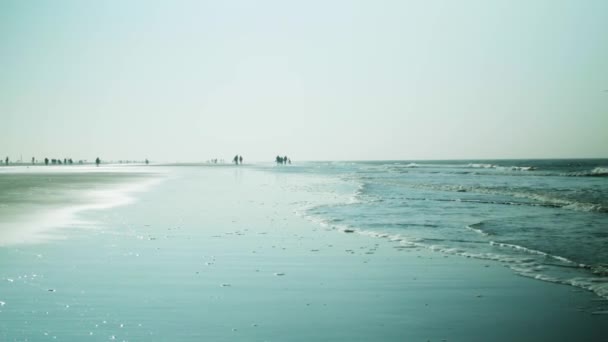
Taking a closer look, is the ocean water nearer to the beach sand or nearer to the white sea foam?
the beach sand

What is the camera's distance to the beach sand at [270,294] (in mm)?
5598

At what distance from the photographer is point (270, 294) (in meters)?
7.19

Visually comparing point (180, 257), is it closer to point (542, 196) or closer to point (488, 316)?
point (488, 316)

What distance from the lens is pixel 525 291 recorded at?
7445 millimetres

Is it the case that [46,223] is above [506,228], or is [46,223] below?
above

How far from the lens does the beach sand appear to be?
5.60 m

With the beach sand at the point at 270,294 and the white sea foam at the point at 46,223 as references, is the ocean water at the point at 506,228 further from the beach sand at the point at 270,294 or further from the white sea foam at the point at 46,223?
the white sea foam at the point at 46,223

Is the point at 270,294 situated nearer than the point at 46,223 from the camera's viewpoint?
Yes

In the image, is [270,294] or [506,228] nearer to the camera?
[270,294]

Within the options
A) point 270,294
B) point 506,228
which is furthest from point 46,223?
point 506,228

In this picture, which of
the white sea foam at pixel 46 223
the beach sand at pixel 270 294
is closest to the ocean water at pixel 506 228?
the beach sand at pixel 270 294

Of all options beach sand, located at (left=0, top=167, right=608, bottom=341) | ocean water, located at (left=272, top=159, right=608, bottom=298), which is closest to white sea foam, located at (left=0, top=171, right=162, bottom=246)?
beach sand, located at (left=0, top=167, right=608, bottom=341)

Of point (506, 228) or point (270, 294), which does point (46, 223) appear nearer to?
point (270, 294)

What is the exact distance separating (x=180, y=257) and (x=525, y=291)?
21.2 ft
